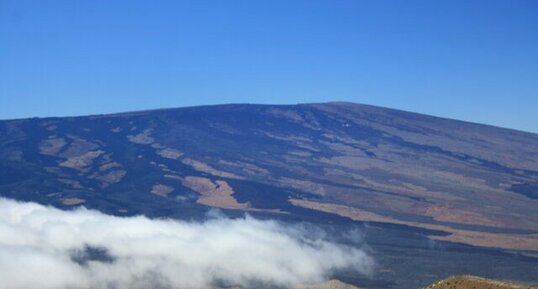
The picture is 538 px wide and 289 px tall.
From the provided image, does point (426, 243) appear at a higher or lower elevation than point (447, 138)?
lower

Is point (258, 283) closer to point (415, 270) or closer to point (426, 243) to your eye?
point (415, 270)

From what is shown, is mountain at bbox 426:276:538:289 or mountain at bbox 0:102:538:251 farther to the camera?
mountain at bbox 0:102:538:251

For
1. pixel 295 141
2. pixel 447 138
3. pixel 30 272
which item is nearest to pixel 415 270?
pixel 30 272

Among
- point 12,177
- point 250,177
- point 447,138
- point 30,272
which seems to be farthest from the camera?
point 447,138

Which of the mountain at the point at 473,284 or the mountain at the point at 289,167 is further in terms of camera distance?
the mountain at the point at 289,167

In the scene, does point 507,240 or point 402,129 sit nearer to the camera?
point 507,240

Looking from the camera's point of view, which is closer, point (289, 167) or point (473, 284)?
point (473, 284)

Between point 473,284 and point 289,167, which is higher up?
point 473,284

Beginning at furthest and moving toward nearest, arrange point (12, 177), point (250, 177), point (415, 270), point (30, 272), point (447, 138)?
point (447, 138) < point (250, 177) < point (12, 177) < point (415, 270) < point (30, 272)
